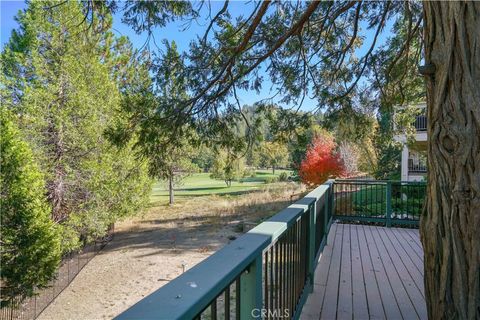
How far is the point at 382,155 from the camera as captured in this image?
22.1 meters

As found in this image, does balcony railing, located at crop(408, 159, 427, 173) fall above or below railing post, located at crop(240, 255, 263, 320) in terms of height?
above

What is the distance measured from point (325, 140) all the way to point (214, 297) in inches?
755

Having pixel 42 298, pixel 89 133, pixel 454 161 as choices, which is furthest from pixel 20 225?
pixel 454 161

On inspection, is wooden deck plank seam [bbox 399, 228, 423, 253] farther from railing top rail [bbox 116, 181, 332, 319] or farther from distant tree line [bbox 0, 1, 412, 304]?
railing top rail [bbox 116, 181, 332, 319]

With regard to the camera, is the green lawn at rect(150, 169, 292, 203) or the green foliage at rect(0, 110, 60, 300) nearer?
the green foliage at rect(0, 110, 60, 300)

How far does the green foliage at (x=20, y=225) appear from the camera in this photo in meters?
8.91

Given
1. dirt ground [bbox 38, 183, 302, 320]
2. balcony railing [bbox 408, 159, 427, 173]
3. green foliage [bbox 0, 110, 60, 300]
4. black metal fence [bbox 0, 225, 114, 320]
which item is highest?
balcony railing [bbox 408, 159, 427, 173]

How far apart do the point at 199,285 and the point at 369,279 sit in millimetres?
3478

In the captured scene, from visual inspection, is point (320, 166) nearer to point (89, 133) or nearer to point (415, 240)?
point (89, 133)

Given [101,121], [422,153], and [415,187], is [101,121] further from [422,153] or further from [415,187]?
[422,153]

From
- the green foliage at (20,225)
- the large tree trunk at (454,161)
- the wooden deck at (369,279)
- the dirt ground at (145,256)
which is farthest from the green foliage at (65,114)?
the large tree trunk at (454,161)

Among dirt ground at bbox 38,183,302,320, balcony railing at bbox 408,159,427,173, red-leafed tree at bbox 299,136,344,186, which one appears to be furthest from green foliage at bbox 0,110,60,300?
balcony railing at bbox 408,159,427,173

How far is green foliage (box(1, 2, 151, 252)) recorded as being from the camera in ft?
37.1

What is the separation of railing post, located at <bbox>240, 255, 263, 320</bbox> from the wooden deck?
1732 millimetres
